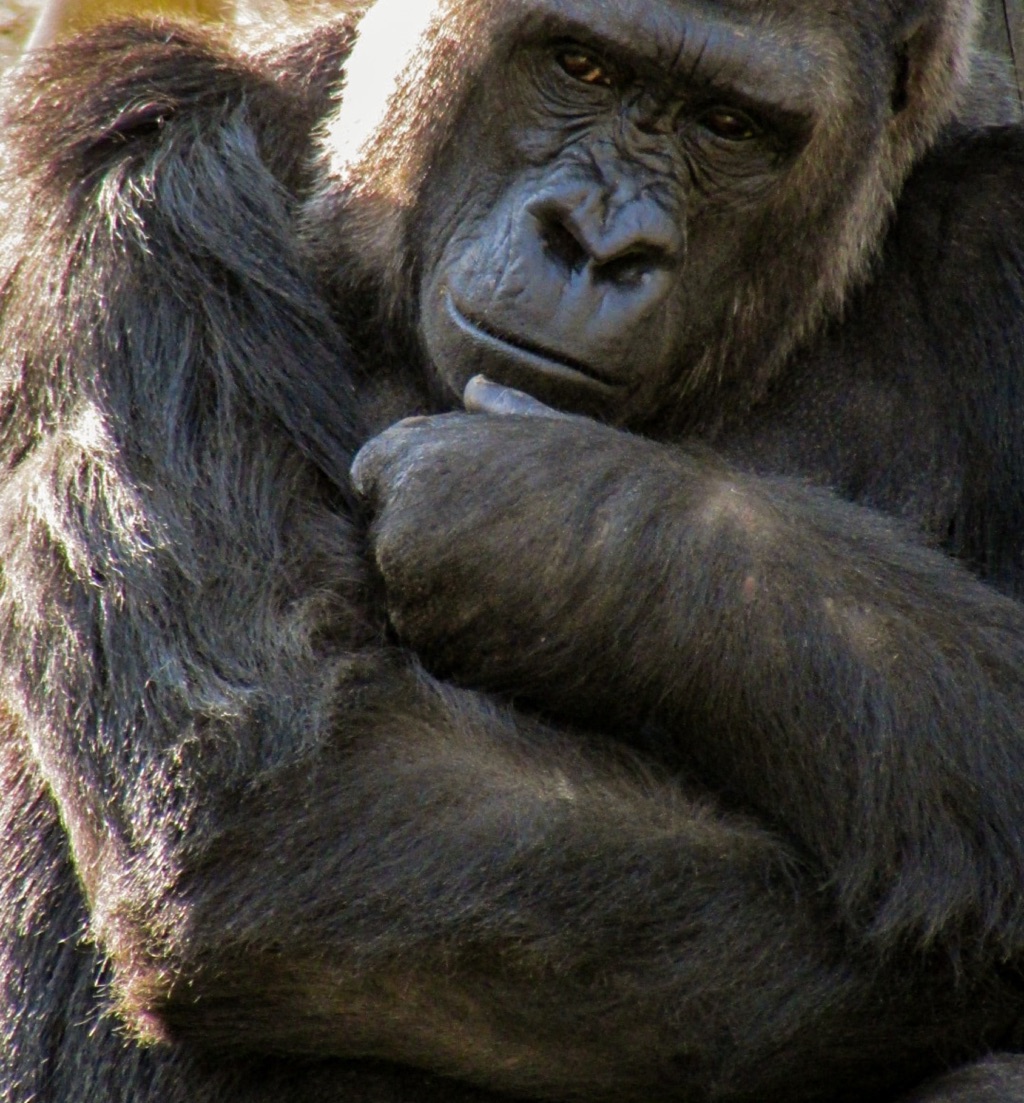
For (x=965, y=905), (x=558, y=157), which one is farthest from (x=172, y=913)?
(x=558, y=157)

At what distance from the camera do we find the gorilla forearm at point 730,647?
10.7ft

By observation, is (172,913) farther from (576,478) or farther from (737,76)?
(737,76)

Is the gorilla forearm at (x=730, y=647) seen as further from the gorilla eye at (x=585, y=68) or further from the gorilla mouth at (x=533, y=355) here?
the gorilla eye at (x=585, y=68)

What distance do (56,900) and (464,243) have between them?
1.48 m

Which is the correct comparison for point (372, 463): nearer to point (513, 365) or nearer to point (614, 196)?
point (513, 365)

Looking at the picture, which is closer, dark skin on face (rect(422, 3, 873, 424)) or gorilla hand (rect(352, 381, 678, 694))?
gorilla hand (rect(352, 381, 678, 694))

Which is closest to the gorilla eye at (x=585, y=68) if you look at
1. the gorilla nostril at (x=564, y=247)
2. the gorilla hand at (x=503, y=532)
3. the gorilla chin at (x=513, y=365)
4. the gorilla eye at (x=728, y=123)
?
the gorilla eye at (x=728, y=123)

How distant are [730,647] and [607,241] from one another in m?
0.83

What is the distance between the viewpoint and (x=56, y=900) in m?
3.51

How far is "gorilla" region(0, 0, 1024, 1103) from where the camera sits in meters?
3.20

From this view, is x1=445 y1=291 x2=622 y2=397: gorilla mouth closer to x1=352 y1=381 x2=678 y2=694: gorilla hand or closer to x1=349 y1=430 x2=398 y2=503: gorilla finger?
x1=352 y1=381 x2=678 y2=694: gorilla hand

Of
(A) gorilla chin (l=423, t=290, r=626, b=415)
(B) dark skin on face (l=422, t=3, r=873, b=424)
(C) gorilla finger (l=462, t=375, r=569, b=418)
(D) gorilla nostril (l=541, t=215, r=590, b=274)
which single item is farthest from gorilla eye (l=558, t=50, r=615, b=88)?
(C) gorilla finger (l=462, t=375, r=569, b=418)

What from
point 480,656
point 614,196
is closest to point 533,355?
point 614,196

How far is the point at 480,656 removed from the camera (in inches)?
132
